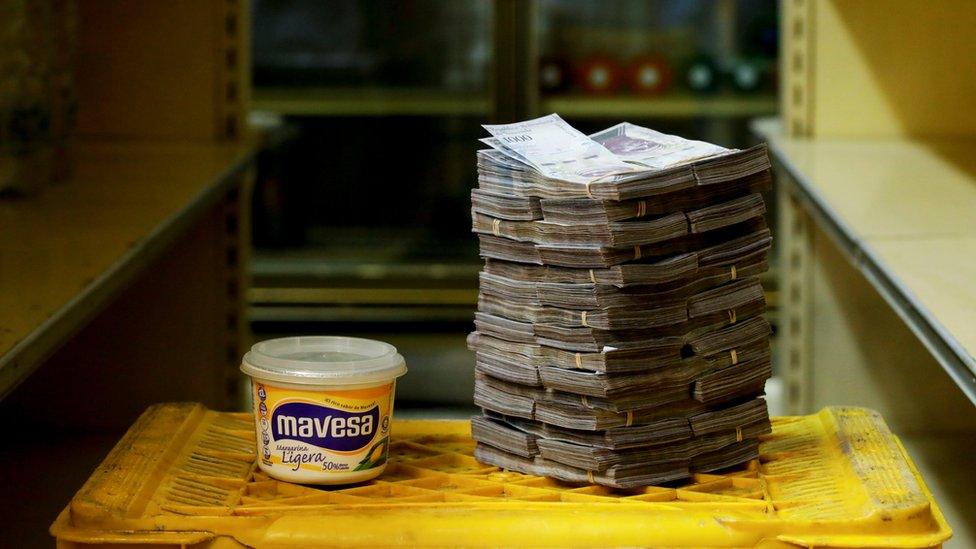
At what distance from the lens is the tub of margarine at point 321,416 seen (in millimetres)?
1286

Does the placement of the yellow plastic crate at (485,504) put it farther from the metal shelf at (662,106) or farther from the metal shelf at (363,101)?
the metal shelf at (363,101)

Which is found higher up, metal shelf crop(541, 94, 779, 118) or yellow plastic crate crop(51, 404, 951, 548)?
metal shelf crop(541, 94, 779, 118)

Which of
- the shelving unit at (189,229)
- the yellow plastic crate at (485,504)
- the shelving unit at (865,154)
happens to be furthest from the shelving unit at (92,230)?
the shelving unit at (865,154)

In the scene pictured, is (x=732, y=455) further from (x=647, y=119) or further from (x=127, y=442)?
(x=647, y=119)

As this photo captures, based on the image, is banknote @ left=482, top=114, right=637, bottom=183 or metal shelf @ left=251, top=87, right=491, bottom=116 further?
metal shelf @ left=251, top=87, right=491, bottom=116

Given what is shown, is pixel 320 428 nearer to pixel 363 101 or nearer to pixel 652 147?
pixel 652 147

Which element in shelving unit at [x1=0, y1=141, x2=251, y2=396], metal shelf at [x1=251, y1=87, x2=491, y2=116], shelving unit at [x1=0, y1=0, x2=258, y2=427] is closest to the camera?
shelving unit at [x1=0, y1=141, x2=251, y2=396]

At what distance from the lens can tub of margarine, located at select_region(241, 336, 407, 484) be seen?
1.29 meters

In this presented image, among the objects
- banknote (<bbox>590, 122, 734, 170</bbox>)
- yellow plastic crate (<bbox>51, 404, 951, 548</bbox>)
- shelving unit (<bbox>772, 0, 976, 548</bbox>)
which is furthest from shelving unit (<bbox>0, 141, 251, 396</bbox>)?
shelving unit (<bbox>772, 0, 976, 548</bbox>)

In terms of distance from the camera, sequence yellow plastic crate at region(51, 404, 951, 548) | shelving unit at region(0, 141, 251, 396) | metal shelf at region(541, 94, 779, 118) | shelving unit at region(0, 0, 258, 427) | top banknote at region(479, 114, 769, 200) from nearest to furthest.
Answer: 1. yellow plastic crate at region(51, 404, 951, 548)
2. top banknote at region(479, 114, 769, 200)
3. shelving unit at region(0, 141, 251, 396)
4. shelving unit at region(0, 0, 258, 427)
5. metal shelf at region(541, 94, 779, 118)

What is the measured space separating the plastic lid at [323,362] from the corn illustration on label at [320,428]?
0.01 m

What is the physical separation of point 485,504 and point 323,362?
0.24 m

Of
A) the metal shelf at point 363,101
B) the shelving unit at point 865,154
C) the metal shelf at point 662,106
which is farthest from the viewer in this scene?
the metal shelf at point 363,101

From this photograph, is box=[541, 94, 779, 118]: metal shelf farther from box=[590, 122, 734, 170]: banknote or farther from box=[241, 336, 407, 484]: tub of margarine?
box=[241, 336, 407, 484]: tub of margarine
